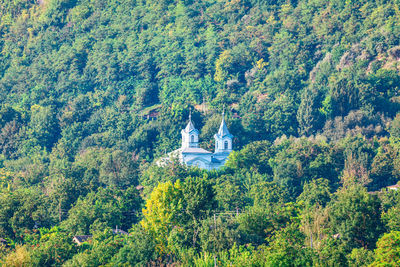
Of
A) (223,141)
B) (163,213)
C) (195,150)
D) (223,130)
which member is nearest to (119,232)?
(163,213)

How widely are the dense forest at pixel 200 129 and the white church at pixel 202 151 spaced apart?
3.03 m

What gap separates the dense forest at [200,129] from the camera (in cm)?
5434

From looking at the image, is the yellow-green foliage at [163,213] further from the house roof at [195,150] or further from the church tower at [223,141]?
the church tower at [223,141]

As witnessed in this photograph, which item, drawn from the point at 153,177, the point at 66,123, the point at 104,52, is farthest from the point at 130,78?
the point at 153,177

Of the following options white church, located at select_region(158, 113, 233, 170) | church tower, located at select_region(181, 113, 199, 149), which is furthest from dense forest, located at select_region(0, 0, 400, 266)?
church tower, located at select_region(181, 113, 199, 149)

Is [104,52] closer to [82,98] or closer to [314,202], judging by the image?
[82,98]

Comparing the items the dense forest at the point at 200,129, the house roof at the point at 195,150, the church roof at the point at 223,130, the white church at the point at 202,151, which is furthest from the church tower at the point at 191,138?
the dense forest at the point at 200,129

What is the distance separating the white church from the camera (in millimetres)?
81875

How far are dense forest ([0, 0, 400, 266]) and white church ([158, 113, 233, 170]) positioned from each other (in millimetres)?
3030

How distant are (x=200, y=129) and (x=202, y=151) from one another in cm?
1213

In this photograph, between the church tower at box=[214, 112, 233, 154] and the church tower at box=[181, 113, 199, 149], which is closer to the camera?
the church tower at box=[181, 113, 199, 149]

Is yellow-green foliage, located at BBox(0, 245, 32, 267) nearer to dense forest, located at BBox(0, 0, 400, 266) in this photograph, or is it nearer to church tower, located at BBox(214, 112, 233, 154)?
dense forest, located at BBox(0, 0, 400, 266)

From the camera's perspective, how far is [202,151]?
83.2 metres

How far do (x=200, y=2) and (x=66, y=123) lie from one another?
38.9 m
